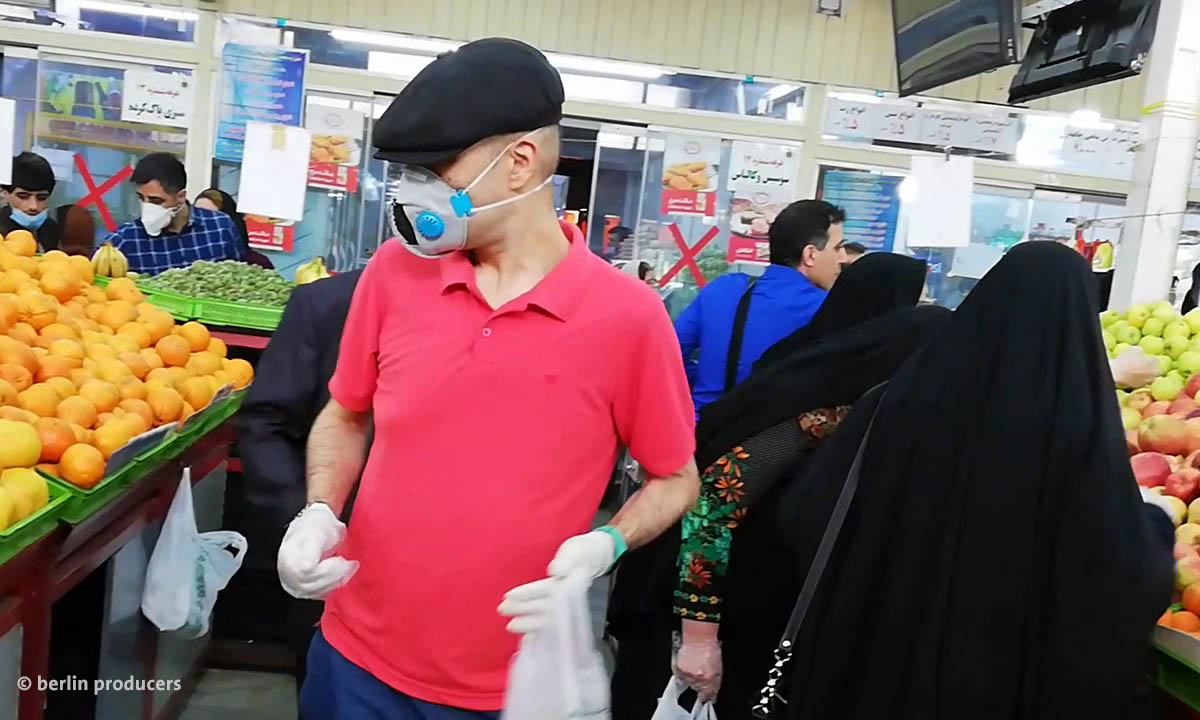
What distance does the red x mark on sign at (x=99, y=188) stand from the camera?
655 cm

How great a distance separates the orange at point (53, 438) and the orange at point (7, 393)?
10 cm

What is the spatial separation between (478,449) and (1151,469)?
1469 millimetres

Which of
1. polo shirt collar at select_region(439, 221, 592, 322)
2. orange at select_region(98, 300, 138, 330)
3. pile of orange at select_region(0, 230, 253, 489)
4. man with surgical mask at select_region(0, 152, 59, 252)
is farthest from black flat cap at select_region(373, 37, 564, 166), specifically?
man with surgical mask at select_region(0, 152, 59, 252)

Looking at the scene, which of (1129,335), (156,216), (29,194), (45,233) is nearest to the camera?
(1129,335)

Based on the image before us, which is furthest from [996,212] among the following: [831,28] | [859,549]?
[859,549]

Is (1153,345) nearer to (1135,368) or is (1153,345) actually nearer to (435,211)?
(1135,368)

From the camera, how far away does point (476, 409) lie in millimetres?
1351

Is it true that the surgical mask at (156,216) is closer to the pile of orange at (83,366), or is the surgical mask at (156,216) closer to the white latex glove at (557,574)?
the pile of orange at (83,366)

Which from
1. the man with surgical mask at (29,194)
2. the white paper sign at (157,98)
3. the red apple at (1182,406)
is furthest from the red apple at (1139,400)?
the white paper sign at (157,98)

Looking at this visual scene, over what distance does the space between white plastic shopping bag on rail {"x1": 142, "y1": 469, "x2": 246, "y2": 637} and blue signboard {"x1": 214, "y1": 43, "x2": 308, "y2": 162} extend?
14.7 feet

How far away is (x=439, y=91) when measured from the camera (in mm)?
1307

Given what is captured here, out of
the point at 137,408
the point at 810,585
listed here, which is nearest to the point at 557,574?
the point at 810,585

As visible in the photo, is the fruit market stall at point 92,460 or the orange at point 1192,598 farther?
the fruit market stall at point 92,460

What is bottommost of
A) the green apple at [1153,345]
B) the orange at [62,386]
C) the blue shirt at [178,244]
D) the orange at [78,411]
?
the orange at [78,411]
